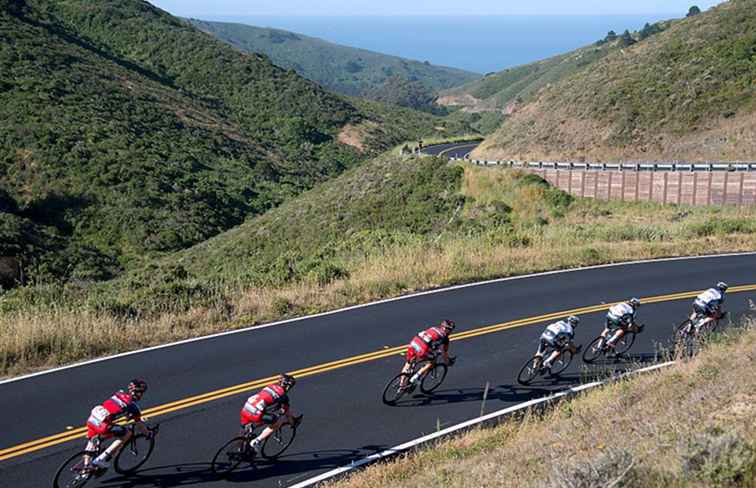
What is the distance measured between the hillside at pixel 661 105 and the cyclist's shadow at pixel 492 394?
33.9 metres

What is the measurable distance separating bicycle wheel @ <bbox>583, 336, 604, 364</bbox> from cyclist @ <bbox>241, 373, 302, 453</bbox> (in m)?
5.89

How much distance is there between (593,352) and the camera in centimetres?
1313

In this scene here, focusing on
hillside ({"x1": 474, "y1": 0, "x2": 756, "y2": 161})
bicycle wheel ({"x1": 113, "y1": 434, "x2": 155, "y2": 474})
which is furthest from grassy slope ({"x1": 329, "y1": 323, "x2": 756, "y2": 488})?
hillside ({"x1": 474, "y1": 0, "x2": 756, "y2": 161})

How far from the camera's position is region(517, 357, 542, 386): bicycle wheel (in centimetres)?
1191

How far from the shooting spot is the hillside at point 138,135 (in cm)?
3912

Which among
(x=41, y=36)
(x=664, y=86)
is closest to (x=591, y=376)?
(x=664, y=86)

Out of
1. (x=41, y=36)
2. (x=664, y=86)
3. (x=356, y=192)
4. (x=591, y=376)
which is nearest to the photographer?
(x=591, y=376)

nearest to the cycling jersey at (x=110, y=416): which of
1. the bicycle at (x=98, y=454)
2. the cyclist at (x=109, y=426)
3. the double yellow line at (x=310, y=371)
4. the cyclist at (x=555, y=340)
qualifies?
the cyclist at (x=109, y=426)

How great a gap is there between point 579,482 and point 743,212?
2768 centimetres

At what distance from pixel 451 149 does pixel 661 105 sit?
46.2 feet

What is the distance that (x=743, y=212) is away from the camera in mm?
30516

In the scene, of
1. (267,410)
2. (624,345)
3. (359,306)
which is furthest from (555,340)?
(359,306)

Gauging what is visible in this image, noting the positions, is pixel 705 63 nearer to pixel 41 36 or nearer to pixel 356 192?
pixel 356 192

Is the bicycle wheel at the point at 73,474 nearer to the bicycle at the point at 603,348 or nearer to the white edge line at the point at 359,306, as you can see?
the white edge line at the point at 359,306
